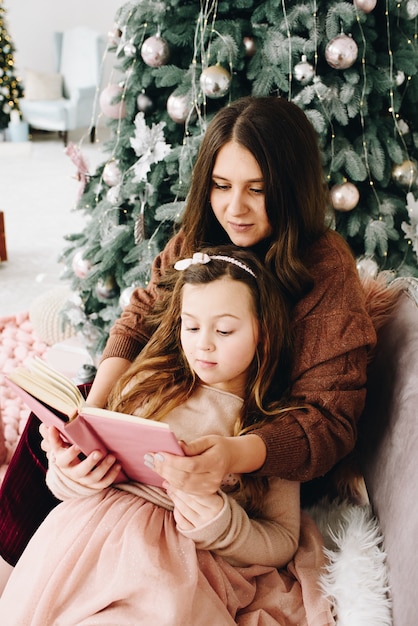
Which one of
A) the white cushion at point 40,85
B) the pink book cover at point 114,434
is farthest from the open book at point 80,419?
the white cushion at point 40,85

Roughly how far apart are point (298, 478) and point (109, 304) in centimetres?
140

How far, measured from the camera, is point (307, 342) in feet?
4.00

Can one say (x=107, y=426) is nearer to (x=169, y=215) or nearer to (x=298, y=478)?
(x=298, y=478)

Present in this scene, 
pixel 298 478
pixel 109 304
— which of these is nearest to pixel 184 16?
pixel 109 304

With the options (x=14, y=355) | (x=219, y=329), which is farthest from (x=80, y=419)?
(x=14, y=355)

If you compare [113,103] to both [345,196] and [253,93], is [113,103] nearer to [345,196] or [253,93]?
[253,93]

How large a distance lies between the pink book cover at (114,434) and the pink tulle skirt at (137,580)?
0.10 m

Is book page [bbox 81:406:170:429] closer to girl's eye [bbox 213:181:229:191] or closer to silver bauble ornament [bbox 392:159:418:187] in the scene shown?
girl's eye [bbox 213:181:229:191]

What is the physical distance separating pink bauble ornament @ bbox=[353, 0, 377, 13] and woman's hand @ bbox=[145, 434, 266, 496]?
4.77 ft

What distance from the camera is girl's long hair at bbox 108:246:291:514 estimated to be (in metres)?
1.18

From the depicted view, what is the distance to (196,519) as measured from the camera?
1.05m

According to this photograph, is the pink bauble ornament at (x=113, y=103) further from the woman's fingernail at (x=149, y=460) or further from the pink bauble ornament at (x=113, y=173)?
Answer: the woman's fingernail at (x=149, y=460)

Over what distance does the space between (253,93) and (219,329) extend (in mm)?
1117

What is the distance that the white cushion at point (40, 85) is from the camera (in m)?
6.68
